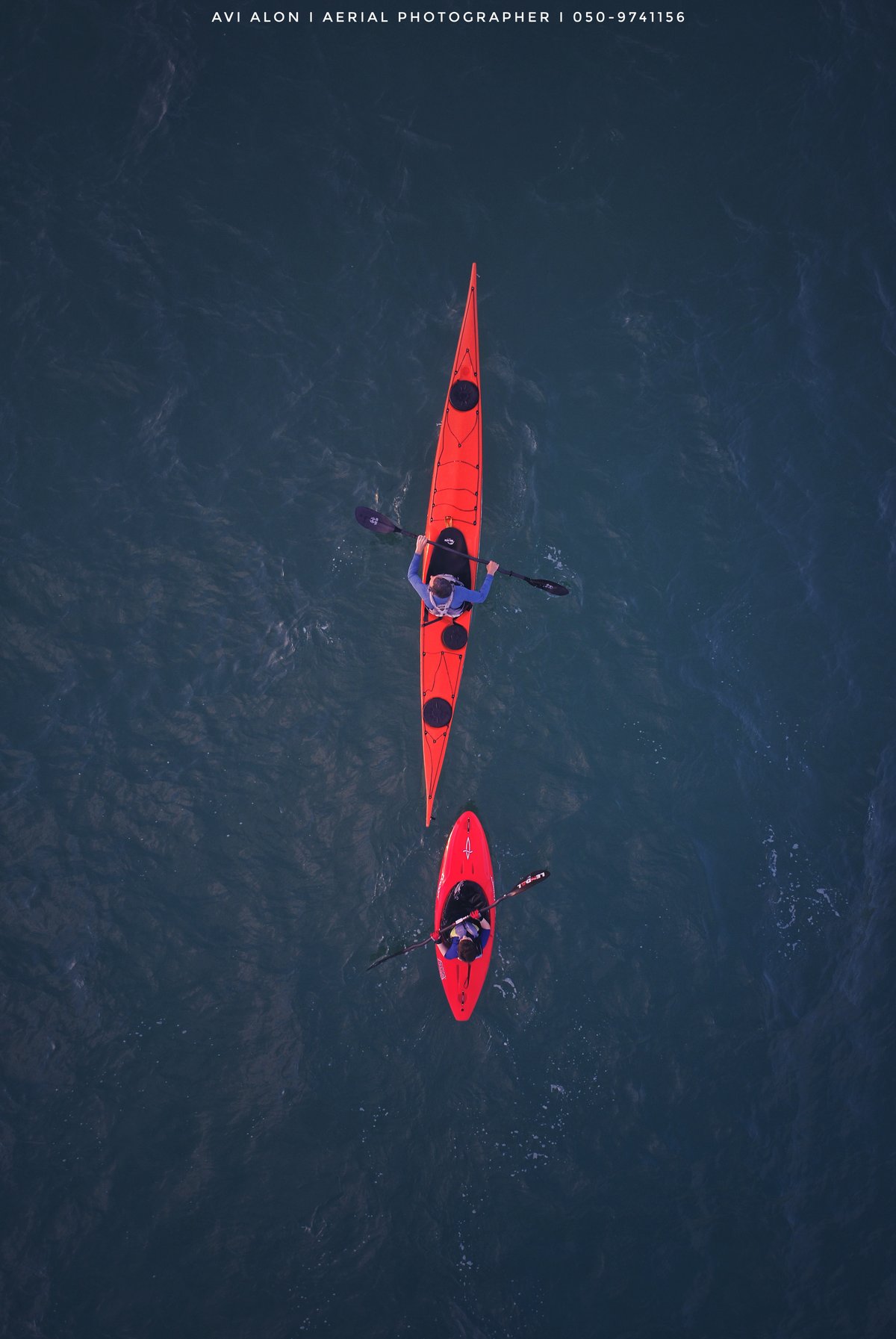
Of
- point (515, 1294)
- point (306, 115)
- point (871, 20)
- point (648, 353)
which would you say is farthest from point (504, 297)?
point (515, 1294)

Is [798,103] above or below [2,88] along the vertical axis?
above

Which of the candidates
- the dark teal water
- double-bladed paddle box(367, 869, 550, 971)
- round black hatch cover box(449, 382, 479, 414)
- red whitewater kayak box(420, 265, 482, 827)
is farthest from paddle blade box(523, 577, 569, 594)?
double-bladed paddle box(367, 869, 550, 971)

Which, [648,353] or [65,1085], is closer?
[65,1085]

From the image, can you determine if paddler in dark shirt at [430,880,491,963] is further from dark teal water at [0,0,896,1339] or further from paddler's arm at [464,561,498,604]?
paddler's arm at [464,561,498,604]

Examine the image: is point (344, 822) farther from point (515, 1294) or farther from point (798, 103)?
point (798, 103)

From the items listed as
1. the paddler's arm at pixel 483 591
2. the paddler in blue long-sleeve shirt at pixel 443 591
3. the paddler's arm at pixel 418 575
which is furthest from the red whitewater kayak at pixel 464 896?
the paddler's arm at pixel 418 575

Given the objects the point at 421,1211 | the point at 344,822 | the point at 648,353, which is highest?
the point at 648,353

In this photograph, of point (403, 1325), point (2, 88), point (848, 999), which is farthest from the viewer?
point (2, 88)
